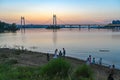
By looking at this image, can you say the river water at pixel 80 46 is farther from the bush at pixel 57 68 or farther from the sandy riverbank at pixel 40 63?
the bush at pixel 57 68

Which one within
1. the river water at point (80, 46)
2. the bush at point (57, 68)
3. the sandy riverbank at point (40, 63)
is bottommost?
the river water at point (80, 46)

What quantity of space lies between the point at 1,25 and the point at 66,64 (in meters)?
191

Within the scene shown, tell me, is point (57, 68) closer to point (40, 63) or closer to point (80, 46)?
point (40, 63)

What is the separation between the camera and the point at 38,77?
10.9 m

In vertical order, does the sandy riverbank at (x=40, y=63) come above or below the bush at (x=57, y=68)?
below

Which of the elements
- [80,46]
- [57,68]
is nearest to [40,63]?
[57,68]

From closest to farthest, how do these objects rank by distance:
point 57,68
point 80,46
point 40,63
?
point 57,68, point 40,63, point 80,46

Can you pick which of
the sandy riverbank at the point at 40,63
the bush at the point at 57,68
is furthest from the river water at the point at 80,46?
the bush at the point at 57,68

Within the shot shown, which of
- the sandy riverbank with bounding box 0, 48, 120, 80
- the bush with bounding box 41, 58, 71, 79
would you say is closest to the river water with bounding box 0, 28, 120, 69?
the sandy riverbank with bounding box 0, 48, 120, 80

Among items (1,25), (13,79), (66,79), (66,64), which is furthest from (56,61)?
(1,25)

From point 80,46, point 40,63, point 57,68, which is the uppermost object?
point 57,68

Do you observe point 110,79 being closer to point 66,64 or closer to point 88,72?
point 88,72

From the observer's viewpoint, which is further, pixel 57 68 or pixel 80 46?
pixel 80 46

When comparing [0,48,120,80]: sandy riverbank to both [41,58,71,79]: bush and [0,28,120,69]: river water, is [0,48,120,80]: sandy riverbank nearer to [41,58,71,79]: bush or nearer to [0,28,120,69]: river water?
[0,28,120,69]: river water
